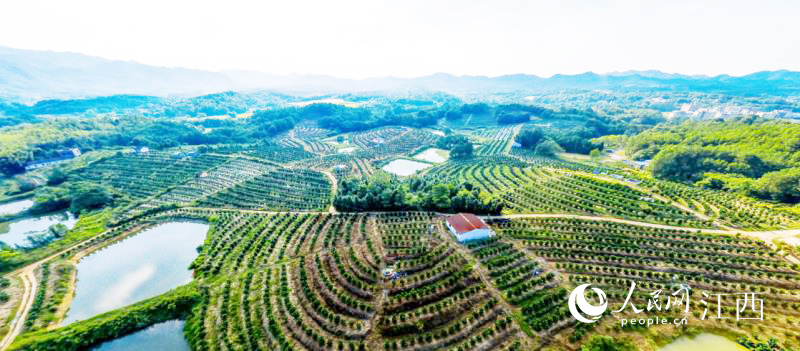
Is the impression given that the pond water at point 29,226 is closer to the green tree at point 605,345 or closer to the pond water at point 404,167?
the pond water at point 404,167

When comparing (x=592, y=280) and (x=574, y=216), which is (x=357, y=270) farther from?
(x=574, y=216)

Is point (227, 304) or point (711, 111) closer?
point (227, 304)

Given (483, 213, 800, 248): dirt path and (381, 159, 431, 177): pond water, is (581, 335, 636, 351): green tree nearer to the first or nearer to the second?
(483, 213, 800, 248): dirt path

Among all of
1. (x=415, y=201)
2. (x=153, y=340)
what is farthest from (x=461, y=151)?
(x=153, y=340)

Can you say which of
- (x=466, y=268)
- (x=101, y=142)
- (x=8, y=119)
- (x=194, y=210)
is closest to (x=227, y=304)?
(x=466, y=268)

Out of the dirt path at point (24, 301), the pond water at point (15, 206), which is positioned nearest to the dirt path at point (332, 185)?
the dirt path at point (24, 301)

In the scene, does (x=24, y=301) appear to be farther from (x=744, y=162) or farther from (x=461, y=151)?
(x=744, y=162)
